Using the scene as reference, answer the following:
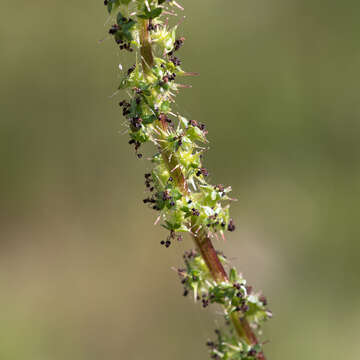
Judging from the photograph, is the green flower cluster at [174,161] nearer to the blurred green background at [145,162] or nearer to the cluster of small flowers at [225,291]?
the cluster of small flowers at [225,291]

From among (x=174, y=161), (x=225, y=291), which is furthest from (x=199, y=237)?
(x=174, y=161)

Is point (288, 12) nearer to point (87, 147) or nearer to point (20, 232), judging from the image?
point (87, 147)

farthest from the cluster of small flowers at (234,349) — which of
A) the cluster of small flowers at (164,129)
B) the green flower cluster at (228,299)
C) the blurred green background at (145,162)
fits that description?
the blurred green background at (145,162)

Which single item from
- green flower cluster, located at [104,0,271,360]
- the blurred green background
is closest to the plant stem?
green flower cluster, located at [104,0,271,360]

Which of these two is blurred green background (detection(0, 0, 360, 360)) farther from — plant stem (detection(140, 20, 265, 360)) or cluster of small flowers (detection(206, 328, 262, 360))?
plant stem (detection(140, 20, 265, 360))

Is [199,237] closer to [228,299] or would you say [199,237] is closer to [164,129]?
[228,299]

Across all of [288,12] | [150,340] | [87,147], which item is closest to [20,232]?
[87,147]
